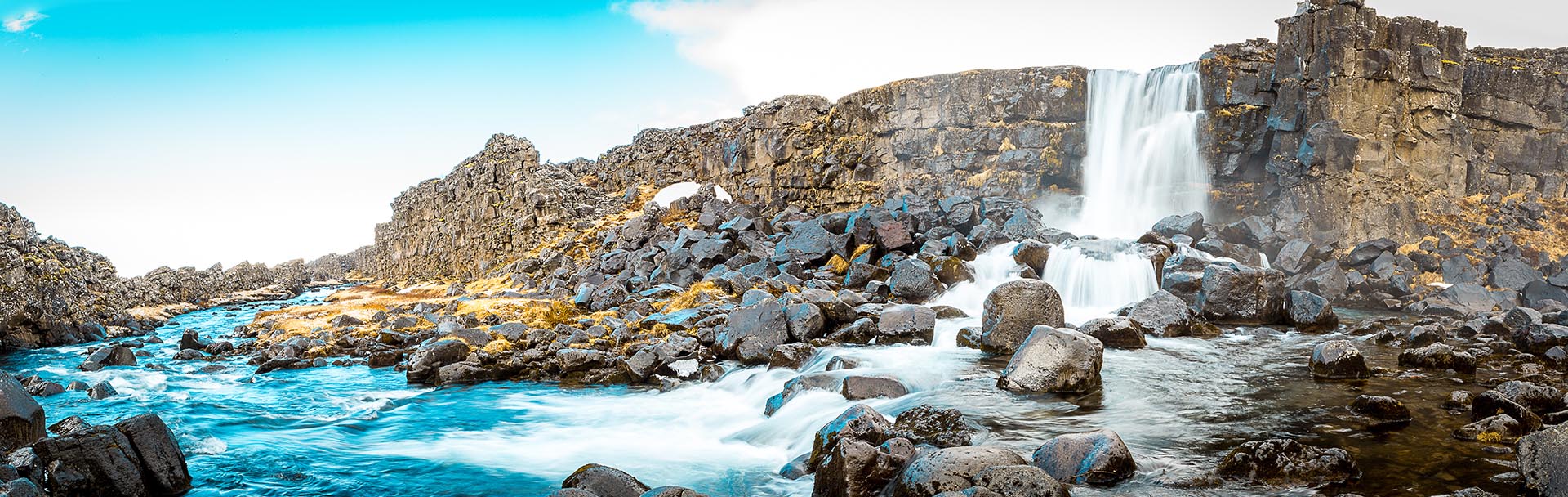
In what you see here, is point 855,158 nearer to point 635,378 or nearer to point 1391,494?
point 635,378

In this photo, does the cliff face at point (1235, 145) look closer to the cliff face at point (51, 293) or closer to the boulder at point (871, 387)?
the cliff face at point (51, 293)

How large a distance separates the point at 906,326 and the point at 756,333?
293 centimetres

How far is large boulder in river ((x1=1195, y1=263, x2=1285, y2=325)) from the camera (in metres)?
18.5

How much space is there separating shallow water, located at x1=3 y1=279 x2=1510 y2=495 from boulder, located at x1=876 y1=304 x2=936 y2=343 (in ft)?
1.58

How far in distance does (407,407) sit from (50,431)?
4.16m

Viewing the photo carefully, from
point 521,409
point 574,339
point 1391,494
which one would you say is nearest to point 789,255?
point 574,339

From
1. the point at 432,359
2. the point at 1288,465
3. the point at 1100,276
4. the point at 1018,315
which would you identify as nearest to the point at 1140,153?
the point at 1100,276

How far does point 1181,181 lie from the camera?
109 ft

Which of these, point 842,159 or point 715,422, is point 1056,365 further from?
point 842,159

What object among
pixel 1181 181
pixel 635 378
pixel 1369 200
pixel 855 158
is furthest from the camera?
pixel 855 158

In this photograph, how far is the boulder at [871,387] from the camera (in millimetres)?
11445

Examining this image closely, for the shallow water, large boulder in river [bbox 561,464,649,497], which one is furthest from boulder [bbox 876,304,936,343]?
large boulder in river [bbox 561,464,649,497]

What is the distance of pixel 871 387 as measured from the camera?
11578mm

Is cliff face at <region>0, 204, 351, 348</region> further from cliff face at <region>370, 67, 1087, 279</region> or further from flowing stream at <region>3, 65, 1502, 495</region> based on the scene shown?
cliff face at <region>370, 67, 1087, 279</region>
